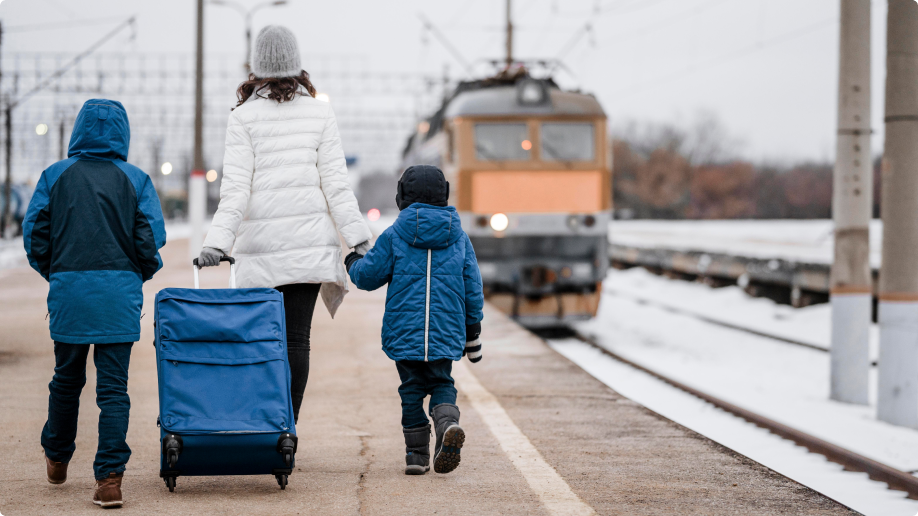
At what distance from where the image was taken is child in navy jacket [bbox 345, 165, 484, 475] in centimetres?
444

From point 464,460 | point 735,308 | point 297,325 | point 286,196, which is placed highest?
point 286,196

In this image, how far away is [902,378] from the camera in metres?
8.31

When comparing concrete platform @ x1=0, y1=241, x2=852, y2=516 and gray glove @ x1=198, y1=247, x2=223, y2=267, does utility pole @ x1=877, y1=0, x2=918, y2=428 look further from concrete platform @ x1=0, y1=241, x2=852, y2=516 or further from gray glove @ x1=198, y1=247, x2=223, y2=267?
gray glove @ x1=198, y1=247, x2=223, y2=267

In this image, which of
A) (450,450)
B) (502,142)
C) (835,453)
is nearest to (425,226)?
(450,450)

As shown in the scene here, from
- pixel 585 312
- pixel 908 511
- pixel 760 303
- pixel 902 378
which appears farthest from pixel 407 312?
pixel 760 303

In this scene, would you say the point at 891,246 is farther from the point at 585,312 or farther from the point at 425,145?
the point at 425,145

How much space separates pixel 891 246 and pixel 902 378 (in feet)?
3.77

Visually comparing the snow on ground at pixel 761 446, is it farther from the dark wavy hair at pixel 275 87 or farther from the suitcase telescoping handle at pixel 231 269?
the dark wavy hair at pixel 275 87

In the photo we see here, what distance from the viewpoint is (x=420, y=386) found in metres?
4.55

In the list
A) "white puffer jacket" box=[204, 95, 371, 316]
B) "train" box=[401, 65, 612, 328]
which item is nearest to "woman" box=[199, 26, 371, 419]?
"white puffer jacket" box=[204, 95, 371, 316]

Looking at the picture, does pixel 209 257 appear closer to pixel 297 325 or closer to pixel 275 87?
pixel 297 325

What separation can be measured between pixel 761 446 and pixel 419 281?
332 cm

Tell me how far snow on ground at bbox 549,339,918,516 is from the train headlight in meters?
2.41

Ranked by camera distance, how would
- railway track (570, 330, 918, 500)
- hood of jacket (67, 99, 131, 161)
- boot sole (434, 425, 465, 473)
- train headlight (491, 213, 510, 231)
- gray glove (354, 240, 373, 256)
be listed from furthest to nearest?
train headlight (491, 213, 510, 231), railway track (570, 330, 918, 500), gray glove (354, 240, 373, 256), boot sole (434, 425, 465, 473), hood of jacket (67, 99, 131, 161)
